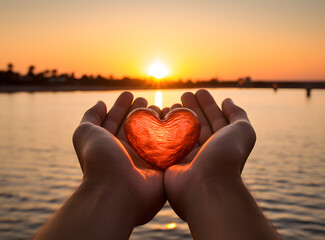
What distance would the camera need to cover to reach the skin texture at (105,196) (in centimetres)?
245

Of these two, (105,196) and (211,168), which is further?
(211,168)

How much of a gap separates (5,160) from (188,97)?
12.9m

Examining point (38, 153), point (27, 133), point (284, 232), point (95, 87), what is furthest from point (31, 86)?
point (284, 232)

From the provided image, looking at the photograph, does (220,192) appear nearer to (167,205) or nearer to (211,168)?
(211,168)

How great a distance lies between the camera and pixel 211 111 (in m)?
4.63

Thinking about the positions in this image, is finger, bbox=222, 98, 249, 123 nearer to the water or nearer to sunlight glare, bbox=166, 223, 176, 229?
the water

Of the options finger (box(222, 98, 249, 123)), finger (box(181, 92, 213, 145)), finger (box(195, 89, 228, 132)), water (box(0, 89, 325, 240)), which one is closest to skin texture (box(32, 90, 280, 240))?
finger (box(222, 98, 249, 123))

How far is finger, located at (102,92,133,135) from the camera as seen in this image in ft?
14.4

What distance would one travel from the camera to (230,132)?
3.26m

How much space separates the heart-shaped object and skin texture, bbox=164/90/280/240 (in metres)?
0.22

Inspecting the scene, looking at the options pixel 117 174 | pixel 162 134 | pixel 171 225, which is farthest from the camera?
pixel 171 225

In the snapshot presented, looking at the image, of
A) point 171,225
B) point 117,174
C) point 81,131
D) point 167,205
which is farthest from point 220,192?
point 167,205

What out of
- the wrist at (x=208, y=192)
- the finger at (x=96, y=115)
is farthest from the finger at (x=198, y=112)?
the wrist at (x=208, y=192)

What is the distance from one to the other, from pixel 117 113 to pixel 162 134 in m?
0.93
